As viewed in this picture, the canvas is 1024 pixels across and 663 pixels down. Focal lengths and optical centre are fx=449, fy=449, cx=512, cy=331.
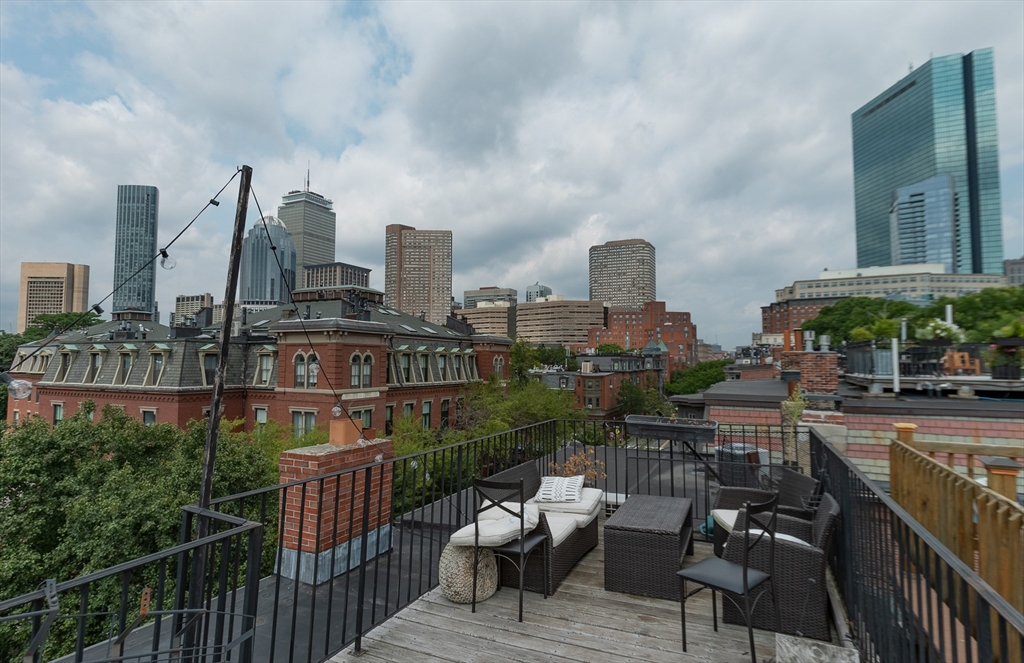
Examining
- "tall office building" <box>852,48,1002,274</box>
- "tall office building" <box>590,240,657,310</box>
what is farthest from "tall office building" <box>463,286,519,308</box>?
"tall office building" <box>852,48,1002,274</box>

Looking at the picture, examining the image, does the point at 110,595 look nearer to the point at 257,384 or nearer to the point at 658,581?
the point at 658,581

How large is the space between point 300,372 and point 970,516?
24.7 metres

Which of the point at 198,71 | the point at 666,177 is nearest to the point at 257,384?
the point at 198,71

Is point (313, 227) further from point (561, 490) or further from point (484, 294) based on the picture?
point (561, 490)

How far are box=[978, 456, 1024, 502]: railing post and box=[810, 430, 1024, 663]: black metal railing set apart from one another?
3.82 ft

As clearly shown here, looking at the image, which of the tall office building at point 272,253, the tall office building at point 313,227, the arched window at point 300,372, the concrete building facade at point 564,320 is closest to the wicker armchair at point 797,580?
the tall office building at point 272,253

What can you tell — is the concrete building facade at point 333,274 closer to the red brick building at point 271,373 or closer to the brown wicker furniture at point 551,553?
the red brick building at point 271,373

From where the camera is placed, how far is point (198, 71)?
7.62 m

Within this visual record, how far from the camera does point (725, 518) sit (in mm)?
3910

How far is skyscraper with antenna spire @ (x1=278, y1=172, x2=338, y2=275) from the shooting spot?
89.2 meters

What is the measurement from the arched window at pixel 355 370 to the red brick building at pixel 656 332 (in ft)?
298

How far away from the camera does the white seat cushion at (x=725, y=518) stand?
12.4ft

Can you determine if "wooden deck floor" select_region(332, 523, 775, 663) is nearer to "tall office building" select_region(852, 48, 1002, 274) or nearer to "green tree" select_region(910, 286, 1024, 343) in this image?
"green tree" select_region(910, 286, 1024, 343)

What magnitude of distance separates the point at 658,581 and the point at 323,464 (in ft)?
9.24
